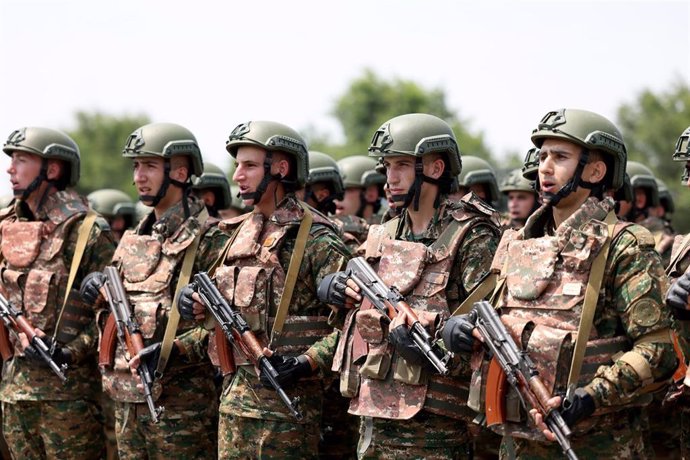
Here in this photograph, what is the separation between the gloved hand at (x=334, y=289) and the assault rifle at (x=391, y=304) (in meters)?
0.07

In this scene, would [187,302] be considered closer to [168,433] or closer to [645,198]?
[168,433]

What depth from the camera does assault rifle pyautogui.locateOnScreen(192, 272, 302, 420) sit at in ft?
23.5

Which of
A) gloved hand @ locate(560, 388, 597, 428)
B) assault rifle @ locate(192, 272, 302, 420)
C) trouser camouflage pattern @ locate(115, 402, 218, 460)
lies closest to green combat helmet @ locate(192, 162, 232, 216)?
trouser camouflage pattern @ locate(115, 402, 218, 460)

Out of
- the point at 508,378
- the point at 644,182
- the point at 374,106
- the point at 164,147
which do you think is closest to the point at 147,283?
the point at 164,147

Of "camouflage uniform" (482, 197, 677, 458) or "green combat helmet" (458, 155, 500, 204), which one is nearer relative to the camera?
"camouflage uniform" (482, 197, 677, 458)

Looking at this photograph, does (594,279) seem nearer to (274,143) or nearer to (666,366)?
(666,366)

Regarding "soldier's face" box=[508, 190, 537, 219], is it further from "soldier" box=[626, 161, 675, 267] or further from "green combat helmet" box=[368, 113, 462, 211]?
"green combat helmet" box=[368, 113, 462, 211]

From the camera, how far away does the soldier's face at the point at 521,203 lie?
11.6 m

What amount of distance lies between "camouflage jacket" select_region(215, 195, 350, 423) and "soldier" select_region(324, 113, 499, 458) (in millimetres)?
497

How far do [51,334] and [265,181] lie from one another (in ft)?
8.73

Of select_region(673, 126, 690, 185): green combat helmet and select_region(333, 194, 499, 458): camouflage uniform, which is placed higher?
select_region(673, 126, 690, 185): green combat helmet

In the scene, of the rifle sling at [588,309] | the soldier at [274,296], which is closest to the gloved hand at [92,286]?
the soldier at [274,296]

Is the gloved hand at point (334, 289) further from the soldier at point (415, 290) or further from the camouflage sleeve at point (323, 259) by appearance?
the camouflage sleeve at point (323, 259)

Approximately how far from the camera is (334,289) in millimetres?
7102
